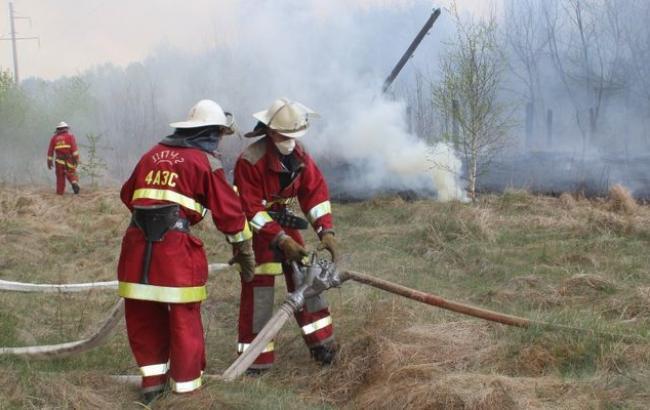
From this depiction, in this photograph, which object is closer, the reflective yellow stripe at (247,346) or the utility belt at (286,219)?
the reflective yellow stripe at (247,346)

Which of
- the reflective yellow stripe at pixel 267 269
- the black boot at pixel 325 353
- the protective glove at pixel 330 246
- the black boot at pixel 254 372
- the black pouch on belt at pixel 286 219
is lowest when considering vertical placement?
the black boot at pixel 254 372

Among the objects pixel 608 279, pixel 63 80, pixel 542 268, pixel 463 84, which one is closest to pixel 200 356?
pixel 608 279

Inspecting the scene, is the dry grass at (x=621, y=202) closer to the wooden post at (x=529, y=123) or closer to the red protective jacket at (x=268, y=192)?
the red protective jacket at (x=268, y=192)

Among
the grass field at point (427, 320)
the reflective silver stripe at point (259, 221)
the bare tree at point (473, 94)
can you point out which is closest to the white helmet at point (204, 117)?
the reflective silver stripe at point (259, 221)

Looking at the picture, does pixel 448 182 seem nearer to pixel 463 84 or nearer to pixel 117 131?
pixel 463 84

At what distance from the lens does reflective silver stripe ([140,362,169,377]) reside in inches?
150

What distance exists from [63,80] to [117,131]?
2898 mm

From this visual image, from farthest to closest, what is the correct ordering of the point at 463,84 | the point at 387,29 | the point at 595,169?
1. the point at 387,29
2. the point at 595,169
3. the point at 463,84

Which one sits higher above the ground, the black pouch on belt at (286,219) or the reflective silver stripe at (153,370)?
the black pouch on belt at (286,219)

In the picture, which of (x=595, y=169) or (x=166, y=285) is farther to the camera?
(x=595, y=169)

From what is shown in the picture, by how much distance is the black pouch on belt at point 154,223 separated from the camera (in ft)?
12.0

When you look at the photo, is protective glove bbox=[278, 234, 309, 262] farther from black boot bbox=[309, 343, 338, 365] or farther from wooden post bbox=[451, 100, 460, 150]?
wooden post bbox=[451, 100, 460, 150]

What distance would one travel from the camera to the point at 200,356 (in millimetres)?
3801

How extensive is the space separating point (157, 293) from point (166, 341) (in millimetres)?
431
